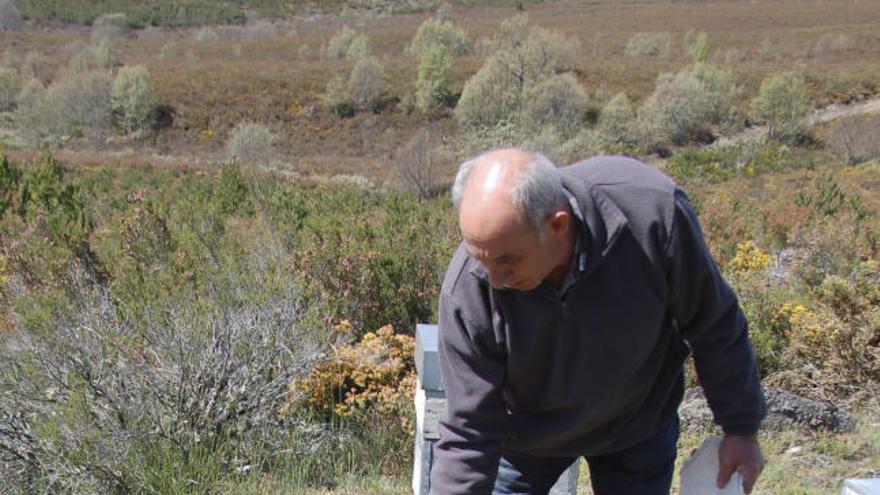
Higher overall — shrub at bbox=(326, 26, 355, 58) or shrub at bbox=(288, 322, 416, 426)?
shrub at bbox=(288, 322, 416, 426)

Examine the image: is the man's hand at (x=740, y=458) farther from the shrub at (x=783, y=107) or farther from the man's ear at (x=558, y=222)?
the shrub at (x=783, y=107)

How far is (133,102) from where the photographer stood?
50031mm

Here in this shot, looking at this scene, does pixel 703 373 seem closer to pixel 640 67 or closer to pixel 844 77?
pixel 844 77

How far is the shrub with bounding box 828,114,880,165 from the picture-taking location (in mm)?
34094

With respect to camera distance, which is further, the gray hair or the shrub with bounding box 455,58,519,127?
the shrub with bounding box 455,58,519,127

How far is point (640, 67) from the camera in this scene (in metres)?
56.9

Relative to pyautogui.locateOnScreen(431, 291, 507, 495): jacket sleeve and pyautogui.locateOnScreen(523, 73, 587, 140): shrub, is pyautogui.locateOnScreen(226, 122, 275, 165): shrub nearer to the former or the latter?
pyautogui.locateOnScreen(523, 73, 587, 140): shrub

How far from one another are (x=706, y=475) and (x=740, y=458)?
146 mm

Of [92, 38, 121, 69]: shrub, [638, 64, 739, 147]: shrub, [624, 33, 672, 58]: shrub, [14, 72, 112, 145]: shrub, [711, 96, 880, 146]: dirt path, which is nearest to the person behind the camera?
[711, 96, 880, 146]: dirt path

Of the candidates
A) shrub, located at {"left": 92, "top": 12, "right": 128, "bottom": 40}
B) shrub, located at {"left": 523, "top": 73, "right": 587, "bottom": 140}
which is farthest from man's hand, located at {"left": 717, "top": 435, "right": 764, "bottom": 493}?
shrub, located at {"left": 92, "top": 12, "right": 128, "bottom": 40}

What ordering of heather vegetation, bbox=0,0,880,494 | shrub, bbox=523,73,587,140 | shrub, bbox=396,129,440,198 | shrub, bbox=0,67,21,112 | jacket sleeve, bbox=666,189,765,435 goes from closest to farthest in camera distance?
jacket sleeve, bbox=666,189,765,435 → heather vegetation, bbox=0,0,880,494 → shrub, bbox=396,129,440,198 → shrub, bbox=523,73,587,140 → shrub, bbox=0,67,21,112

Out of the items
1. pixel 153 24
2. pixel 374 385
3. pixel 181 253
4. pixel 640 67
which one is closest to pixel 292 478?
pixel 374 385

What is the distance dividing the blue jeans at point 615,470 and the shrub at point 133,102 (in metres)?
51.1

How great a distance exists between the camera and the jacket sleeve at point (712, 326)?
6.62ft
